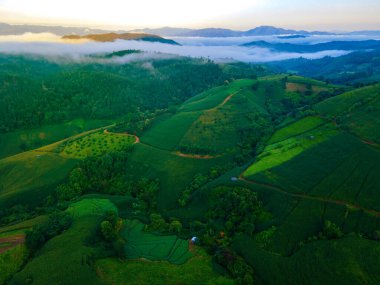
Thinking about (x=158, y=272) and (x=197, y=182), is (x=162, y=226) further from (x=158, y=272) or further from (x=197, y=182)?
(x=197, y=182)

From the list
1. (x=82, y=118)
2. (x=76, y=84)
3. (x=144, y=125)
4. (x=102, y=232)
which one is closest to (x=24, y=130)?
(x=82, y=118)

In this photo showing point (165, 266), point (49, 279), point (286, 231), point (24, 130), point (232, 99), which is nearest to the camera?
point (49, 279)

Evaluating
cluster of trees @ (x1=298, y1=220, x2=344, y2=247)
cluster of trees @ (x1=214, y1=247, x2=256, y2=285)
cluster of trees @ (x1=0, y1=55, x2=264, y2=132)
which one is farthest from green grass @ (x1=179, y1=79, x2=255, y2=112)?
cluster of trees @ (x1=214, y1=247, x2=256, y2=285)

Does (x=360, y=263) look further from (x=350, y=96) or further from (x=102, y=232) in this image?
(x=350, y=96)

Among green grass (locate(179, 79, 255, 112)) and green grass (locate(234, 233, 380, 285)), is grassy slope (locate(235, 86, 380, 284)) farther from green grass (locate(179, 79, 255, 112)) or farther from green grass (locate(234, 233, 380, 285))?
green grass (locate(179, 79, 255, 112))

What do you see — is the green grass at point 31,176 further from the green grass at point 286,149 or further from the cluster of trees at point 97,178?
the green grass at point 286,149

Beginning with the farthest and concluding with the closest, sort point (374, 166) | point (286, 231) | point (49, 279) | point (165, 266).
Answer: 1. point (374, 166)
2. point (286, 231)
3. point (165, 266)
4. point (49, 279)

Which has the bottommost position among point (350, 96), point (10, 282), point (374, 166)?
point (10, 282)
